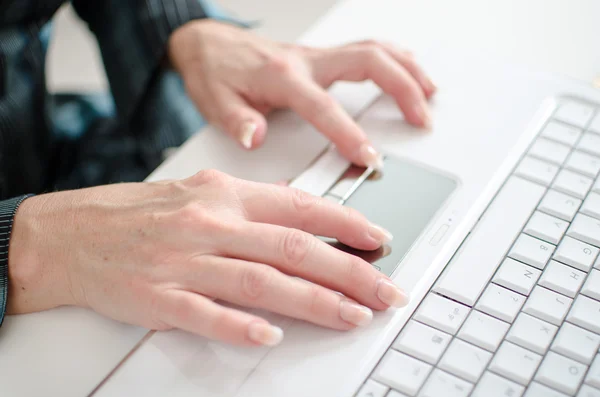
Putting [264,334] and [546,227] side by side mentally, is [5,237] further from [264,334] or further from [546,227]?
[546,227]

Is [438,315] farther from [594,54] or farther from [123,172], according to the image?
[123,172]

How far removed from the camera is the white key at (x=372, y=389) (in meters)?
0.38

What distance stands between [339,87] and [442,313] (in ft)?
1.03

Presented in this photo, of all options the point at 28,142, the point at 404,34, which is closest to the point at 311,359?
the point at 404,34

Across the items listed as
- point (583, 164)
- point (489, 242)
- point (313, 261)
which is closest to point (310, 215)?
point (313, 261)

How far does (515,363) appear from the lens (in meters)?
0.39

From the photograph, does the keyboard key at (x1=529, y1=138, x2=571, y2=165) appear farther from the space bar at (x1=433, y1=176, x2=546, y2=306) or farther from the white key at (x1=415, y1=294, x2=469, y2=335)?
the white key at (x1=415, y1=294, x2=469, y2=335)

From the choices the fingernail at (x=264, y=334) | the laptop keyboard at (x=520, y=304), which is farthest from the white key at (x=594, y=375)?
the fingernail at (x=264, y=334)

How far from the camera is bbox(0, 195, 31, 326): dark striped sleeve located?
471mm

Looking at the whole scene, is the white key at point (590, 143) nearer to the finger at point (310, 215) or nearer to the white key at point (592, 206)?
the white key at point (592, 206)

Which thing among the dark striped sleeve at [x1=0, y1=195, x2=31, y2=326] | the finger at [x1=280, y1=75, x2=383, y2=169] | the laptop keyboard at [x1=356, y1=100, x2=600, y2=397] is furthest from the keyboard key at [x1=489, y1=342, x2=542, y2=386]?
the dark striped sleeve at [x1=0, y1=195, x2=31, y2=326]

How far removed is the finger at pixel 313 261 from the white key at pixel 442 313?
17 mm

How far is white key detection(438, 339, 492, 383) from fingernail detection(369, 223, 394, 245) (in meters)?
0.10

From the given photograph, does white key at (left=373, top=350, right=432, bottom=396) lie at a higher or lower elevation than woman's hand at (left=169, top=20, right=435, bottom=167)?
lower
